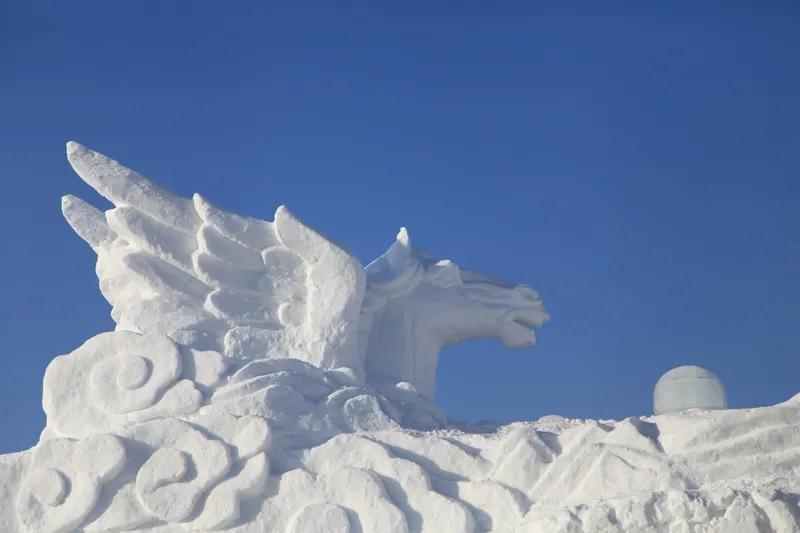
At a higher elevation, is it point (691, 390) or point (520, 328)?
point (520, 328)

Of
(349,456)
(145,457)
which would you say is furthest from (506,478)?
(145,457)

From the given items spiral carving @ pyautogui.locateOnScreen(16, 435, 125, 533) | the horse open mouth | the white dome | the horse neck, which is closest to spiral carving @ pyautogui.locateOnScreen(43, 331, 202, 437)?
spiral carving @ pyautogui.locateOnScreen(16, 435, 125, 533)

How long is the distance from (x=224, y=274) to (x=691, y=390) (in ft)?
9.40

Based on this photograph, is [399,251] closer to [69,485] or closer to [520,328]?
[520,328]

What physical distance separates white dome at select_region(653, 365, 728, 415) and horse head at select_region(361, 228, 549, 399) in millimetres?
1144

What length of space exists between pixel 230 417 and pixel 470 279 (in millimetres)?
2376

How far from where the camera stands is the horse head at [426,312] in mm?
6801

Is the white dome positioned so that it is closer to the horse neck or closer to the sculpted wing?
the horse neck

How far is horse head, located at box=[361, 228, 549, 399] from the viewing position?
6801 millimetres

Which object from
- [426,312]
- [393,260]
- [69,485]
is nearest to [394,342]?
[426,312]

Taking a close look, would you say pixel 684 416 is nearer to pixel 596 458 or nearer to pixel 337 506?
pixel 596 458

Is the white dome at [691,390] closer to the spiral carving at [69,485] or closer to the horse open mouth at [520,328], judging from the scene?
the horse open mouth at [520,328]

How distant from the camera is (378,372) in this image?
6.81 m

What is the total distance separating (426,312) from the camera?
6922mm
